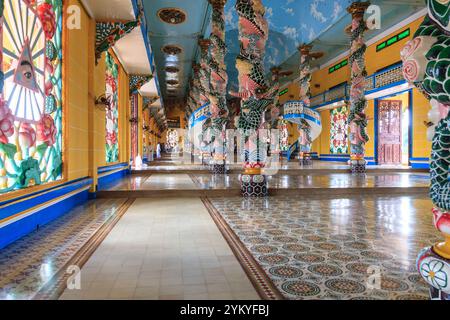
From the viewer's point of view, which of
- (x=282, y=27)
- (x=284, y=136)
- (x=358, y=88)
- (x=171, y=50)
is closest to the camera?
(x=358, y=88)

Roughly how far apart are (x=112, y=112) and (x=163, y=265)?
6543mm

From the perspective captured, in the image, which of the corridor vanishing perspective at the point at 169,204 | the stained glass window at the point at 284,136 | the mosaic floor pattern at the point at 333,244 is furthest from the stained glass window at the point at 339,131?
the mosaic floor pattern at the point at 333,244

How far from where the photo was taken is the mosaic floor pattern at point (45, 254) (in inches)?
71.2

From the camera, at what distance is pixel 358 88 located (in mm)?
10320

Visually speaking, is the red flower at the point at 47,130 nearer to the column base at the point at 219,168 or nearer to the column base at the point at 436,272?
Result: the column base at the point at 436,272

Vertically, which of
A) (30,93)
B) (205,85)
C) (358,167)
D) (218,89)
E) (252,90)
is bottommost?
(358,167)

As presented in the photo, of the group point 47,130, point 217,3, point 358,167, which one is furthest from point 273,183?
point 217,3

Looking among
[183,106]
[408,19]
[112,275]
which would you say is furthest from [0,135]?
[183,106]

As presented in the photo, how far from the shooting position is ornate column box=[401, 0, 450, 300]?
1.20 m

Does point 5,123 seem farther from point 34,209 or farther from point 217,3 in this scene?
point 217,3

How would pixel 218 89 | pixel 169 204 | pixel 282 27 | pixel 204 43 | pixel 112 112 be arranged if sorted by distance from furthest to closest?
1. pixel 282 27
2. pixel 204 43
3. pixel 218 89
4. pixel 112 112
5. pixel 169 204

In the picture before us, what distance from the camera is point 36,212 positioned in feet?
10.7

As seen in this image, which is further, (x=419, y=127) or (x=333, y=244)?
(x=419, y=127)
